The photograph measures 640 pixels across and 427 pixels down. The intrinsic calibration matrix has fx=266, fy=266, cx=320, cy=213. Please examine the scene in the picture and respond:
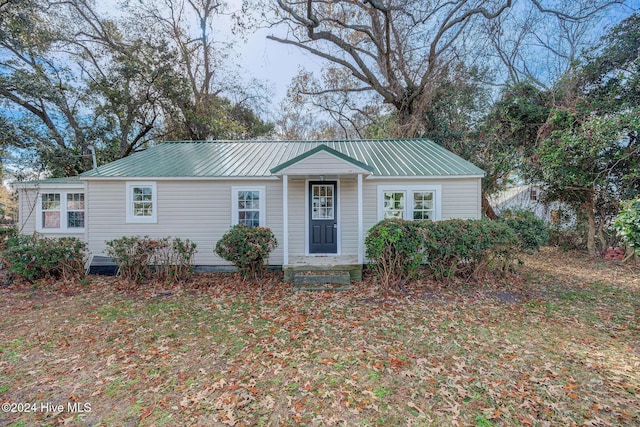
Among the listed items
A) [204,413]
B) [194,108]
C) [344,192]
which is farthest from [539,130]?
[194,108]

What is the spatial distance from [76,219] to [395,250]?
426 inches

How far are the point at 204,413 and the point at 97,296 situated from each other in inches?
223

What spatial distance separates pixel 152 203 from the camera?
8.53 m

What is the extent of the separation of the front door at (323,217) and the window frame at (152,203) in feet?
16.3

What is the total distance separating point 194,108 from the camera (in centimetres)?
1598

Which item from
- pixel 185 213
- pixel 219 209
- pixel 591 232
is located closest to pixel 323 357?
pixel 219 209

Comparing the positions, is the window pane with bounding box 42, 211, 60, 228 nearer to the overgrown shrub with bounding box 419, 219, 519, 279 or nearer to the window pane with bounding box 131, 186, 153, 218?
the window pane with bounding box 131, 186, 153, 218

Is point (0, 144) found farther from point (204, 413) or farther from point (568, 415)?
point (568, 415)

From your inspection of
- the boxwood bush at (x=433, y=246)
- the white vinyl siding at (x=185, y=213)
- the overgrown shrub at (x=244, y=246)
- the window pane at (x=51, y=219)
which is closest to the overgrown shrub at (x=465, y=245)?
the boxwood bush at (x=433, y=246)

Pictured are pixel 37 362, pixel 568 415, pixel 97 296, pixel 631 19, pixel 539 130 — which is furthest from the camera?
pixel 539 130

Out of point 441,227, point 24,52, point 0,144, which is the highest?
point 24,52

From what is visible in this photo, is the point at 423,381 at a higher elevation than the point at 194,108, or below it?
below

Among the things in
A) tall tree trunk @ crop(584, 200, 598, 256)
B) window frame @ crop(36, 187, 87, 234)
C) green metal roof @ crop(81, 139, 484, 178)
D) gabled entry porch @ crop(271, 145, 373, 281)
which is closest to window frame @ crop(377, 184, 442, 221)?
green metal roof @ crop(81, 139, 484, 178)

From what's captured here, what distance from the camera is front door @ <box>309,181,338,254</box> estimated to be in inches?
338
